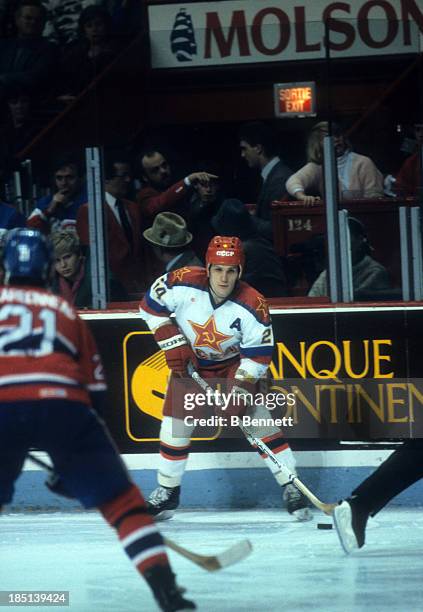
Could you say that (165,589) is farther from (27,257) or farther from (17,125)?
(17,125)

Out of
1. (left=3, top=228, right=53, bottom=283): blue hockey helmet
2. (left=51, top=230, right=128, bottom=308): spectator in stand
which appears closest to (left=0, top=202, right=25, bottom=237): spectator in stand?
(left=51, top=230, right=128, bottom=308): spectator in stand

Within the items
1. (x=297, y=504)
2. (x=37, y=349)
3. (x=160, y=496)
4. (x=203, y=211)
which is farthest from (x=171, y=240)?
(x=37, y=349)

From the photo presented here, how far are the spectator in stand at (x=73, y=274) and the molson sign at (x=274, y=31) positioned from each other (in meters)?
1.04

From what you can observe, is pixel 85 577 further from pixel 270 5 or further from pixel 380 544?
pixel 270 5

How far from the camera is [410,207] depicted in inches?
183

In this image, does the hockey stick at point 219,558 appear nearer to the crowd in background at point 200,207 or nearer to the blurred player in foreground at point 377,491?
the blurred player in foreground at point 377,491

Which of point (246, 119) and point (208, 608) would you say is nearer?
point (208, 608)

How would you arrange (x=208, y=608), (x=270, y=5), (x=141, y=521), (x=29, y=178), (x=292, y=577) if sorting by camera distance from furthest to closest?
1. (x=270, y=5)
2. (x=29, y=178)
3. (x=292, y=577)
4. (x=208, y=608)
5. (x=141, y=521)

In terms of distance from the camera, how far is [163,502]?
4.76 metres

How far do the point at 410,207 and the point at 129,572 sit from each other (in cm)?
161

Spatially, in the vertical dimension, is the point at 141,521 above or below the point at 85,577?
above

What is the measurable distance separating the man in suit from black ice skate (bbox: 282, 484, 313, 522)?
890 mm

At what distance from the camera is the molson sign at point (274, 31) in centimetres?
475

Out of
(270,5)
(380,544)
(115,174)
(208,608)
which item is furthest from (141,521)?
(270,5)
